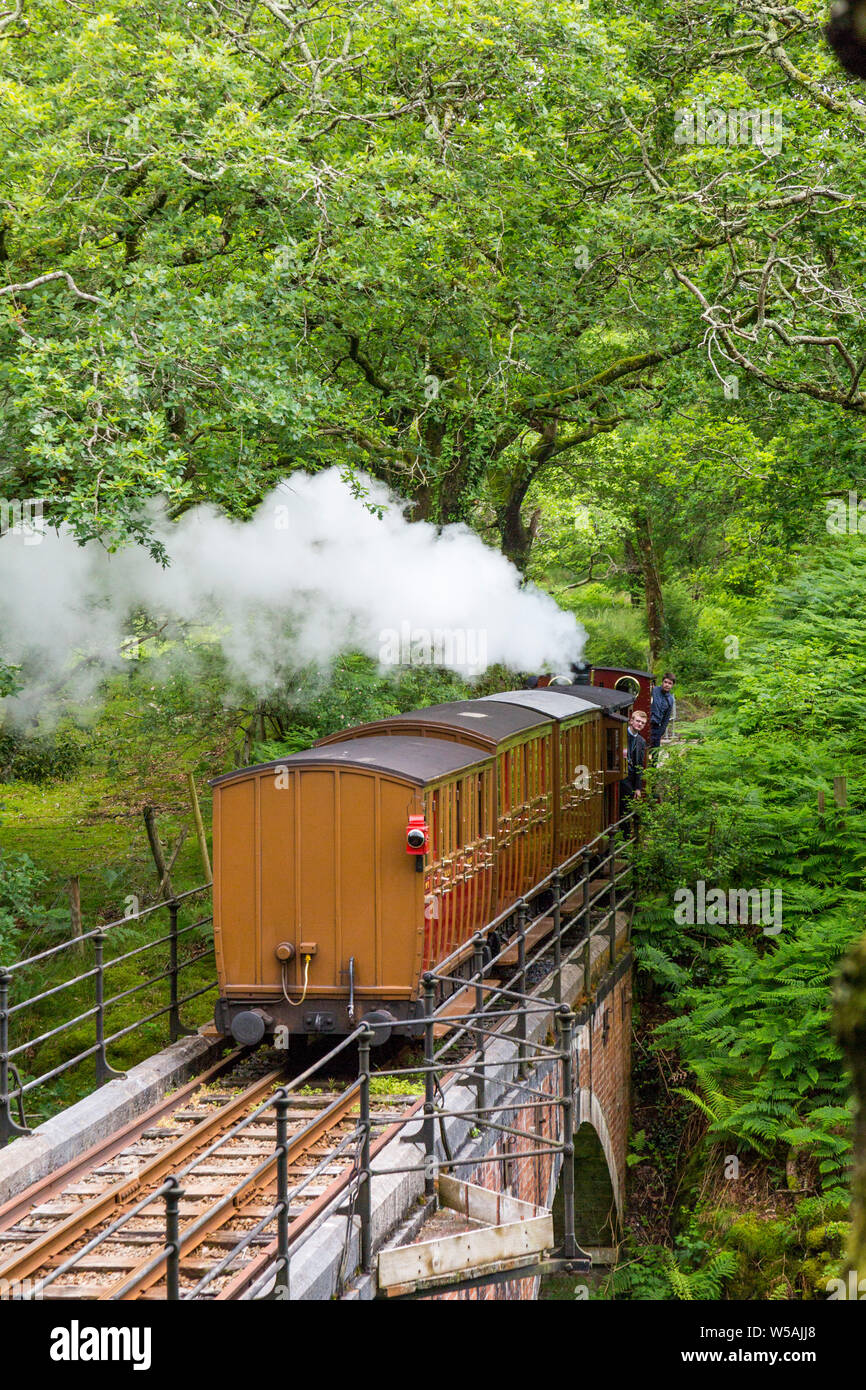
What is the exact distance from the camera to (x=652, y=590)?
30.4 metres

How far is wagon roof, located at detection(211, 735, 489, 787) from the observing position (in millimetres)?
9549

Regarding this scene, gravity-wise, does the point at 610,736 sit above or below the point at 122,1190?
above

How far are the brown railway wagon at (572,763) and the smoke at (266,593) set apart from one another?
240cm

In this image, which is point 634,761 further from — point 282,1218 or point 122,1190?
point 282,1218

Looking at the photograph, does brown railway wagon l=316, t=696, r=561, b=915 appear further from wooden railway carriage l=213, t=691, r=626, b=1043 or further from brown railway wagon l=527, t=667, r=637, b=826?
brown railway wagon l=527, t=667, r=637, b=826

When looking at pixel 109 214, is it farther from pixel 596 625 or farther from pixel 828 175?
pixel 596 625

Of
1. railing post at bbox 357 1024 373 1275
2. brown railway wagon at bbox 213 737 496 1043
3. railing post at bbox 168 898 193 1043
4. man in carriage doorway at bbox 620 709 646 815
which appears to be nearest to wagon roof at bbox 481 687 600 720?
man in carriage doorway at bbox 620 709 646 815

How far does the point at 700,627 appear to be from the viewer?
96.5ft

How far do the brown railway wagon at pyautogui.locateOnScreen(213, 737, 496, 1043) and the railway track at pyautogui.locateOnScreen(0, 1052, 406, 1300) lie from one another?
698 mm

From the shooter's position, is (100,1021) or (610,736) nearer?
(100,1021)

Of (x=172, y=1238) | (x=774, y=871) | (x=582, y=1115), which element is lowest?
(x=582, y=1115)

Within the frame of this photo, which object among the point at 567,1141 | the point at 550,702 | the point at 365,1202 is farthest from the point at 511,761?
the point at 365,1202

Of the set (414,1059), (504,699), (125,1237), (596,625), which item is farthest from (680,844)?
(596,625)

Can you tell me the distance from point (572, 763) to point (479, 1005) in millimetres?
5360
